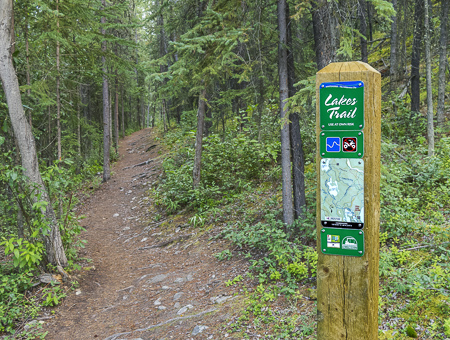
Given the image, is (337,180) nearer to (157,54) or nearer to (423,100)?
(423,100)

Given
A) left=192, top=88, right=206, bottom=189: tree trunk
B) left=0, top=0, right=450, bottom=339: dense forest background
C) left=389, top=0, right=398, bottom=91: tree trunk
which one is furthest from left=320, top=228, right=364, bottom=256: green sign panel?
left=389, top=0, right=398, bottom=91: tree trunk

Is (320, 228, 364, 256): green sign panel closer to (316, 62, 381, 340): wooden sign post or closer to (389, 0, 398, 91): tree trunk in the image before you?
(316, 62, 381, 340): wooden sign post

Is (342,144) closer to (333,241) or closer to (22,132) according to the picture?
(333,241)

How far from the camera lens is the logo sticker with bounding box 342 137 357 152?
1.75m

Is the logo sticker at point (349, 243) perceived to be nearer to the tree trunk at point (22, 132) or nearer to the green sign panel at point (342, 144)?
the green sign panel at point (342, 144)

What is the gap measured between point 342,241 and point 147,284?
575 cm

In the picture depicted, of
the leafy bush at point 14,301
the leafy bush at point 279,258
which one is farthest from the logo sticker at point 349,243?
the leafy bush at point 14,301

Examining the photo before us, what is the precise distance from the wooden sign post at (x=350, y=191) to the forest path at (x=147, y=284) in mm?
2927

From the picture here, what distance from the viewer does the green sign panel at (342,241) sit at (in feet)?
5.76

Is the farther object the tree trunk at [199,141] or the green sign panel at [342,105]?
the tree trunk at [199,141]

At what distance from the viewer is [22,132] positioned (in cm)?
600

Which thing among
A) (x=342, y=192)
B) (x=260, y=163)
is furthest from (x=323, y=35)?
(x=260, y=163)

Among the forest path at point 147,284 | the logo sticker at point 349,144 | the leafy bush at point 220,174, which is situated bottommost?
the forest path at point 147,284

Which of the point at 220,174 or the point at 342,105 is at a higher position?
the point at 342,105
